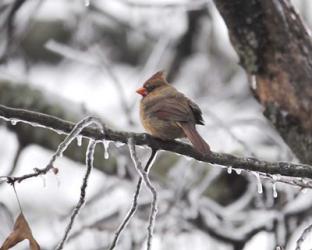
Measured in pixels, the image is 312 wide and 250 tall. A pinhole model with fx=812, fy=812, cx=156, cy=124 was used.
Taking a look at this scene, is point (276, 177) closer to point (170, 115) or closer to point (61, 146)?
point (170, 115)

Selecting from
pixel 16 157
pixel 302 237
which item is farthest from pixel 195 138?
pixel 16 157

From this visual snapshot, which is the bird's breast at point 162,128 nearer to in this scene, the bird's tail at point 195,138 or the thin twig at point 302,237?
the bird's tail at point 195,138

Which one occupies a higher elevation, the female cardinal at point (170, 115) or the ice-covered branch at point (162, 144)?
the female cardinal at point (170, 115)

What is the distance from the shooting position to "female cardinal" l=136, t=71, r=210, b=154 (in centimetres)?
333

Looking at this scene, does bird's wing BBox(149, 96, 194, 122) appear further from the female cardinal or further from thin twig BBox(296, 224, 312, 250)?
thin twig BBox(296, 224, 312, 250)

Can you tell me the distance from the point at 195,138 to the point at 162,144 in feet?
0.43

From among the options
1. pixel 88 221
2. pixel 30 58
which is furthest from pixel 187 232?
pixel 30 58

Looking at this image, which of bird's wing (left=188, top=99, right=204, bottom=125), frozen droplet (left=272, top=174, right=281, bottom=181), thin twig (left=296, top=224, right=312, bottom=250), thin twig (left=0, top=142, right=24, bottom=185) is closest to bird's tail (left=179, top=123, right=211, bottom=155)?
bird's wing (left=188, top=99, right=204, bottom=125)

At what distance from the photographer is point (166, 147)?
3.05 metres

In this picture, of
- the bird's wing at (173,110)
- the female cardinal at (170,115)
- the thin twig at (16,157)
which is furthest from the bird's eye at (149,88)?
the thin twig at (16,157)

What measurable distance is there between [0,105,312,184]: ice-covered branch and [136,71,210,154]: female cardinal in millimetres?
87

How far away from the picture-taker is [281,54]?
3.65 m

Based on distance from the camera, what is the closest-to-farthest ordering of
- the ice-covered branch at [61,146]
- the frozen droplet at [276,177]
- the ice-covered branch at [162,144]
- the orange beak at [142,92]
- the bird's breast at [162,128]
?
1. the ice-covered branch at [61,146]
2. the ice-covered branch at [162,144]
3. the frozen droplet at [276,177]
4. the bird's breast at [162,128]
5. the orange beak at [142,92]

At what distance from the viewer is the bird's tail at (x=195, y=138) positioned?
9.72 feet
